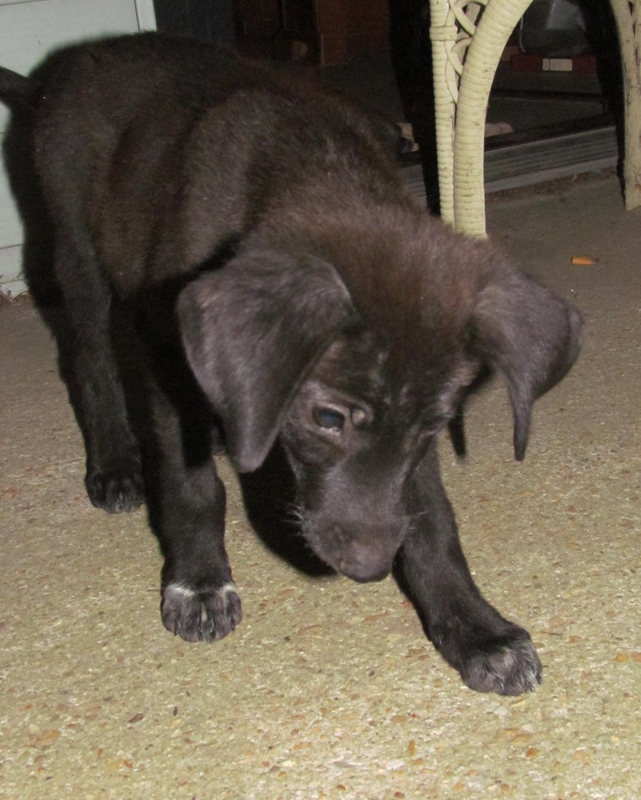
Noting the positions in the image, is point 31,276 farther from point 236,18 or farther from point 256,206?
point 236,18

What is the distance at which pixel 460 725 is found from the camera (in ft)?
7.02

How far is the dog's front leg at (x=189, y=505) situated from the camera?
8.47ft

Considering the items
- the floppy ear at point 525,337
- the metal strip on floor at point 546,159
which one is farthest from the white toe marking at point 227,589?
the metal strip on floor at point 546,159

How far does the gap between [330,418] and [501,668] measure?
0.69 metres

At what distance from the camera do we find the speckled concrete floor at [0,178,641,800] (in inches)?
80.0

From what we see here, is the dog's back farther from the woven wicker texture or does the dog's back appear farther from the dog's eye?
the woven wicker texture

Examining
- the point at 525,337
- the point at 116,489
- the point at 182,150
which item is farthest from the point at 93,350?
the point at 525,337

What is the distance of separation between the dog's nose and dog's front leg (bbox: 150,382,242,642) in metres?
0.59

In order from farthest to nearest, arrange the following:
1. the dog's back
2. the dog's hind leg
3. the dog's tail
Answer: the dog's tail, the dog's hind leg, the dog's back

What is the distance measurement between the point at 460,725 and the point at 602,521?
3.02 ft

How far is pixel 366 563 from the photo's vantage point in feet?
6.66

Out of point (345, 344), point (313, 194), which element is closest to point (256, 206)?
point (313, 194)

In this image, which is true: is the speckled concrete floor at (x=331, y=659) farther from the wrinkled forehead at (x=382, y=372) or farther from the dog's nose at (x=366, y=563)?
the wrinkled forehead at (x=382, y=372)

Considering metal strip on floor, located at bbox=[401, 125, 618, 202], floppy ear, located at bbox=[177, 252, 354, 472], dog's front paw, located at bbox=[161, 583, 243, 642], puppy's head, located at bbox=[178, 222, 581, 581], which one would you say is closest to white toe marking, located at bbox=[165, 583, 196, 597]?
dog's front paw, located at bbox=[161, 583, 243, 642]
